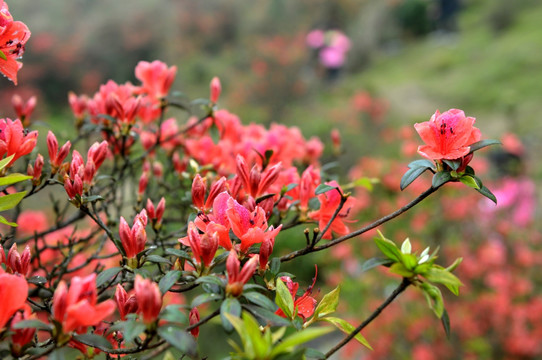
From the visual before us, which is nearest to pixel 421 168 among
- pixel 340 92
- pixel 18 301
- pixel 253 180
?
pixel 253 180

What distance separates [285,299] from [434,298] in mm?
211

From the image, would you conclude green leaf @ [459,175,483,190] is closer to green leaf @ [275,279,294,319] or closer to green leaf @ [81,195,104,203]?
green leaf @ [275,279,294,319]

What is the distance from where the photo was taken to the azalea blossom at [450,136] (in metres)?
0.73

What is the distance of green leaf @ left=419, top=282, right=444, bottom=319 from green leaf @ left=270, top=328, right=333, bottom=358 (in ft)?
0.73

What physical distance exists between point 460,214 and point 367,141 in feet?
8.72

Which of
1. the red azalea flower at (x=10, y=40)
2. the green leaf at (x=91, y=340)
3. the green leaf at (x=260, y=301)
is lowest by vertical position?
the green leaf at (x=260, y=301)

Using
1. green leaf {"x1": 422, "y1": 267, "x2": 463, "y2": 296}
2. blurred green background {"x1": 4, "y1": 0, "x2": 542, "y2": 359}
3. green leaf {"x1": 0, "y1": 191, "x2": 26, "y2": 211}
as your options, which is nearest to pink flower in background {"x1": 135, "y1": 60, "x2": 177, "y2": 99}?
green leaf {"x1": 0, "y1": 191, "x2": 26, "y2": 211}

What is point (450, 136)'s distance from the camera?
732mm

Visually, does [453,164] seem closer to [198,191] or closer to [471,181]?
[471,181]

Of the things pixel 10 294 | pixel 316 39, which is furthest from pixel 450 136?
pixel 316 39

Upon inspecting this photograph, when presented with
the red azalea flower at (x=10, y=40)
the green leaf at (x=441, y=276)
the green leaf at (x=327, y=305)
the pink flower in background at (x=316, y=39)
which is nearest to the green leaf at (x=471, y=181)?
the green leaf at (x=441, y=276)

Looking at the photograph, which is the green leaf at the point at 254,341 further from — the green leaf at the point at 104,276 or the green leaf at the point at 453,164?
the green leaf at the point at 453,164

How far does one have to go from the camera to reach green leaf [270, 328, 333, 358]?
46 centimetres

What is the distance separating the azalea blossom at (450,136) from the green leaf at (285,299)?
1.00 feet
